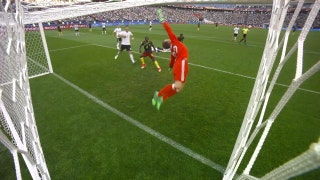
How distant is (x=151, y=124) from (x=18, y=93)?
3.05m

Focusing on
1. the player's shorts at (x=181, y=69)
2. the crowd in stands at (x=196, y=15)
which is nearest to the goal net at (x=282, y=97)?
the player's shorts at (x=181, y=69)

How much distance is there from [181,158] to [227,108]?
110 inches

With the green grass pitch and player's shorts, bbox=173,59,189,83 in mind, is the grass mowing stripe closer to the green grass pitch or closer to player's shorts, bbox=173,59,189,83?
the green grass pitch

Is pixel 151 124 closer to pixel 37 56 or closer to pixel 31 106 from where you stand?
pixel 31 106

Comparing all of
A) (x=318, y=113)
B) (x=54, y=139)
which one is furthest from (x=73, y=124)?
(x=318, y=113)

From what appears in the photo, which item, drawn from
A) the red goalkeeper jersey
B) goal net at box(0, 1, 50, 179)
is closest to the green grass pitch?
goal net at box(0, 1, 50, 179)

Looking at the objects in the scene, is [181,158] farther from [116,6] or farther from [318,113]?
[116,6]

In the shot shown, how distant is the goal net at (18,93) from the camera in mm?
2377

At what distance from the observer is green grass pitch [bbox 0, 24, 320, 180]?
4.21m

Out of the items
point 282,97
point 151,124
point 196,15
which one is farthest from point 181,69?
point 196,15

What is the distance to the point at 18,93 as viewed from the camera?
3.75 meters

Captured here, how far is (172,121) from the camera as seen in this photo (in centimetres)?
582

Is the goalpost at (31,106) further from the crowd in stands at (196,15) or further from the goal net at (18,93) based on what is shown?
the crowd in stands at (196,15)

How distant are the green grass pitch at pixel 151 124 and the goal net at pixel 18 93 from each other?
80cm
